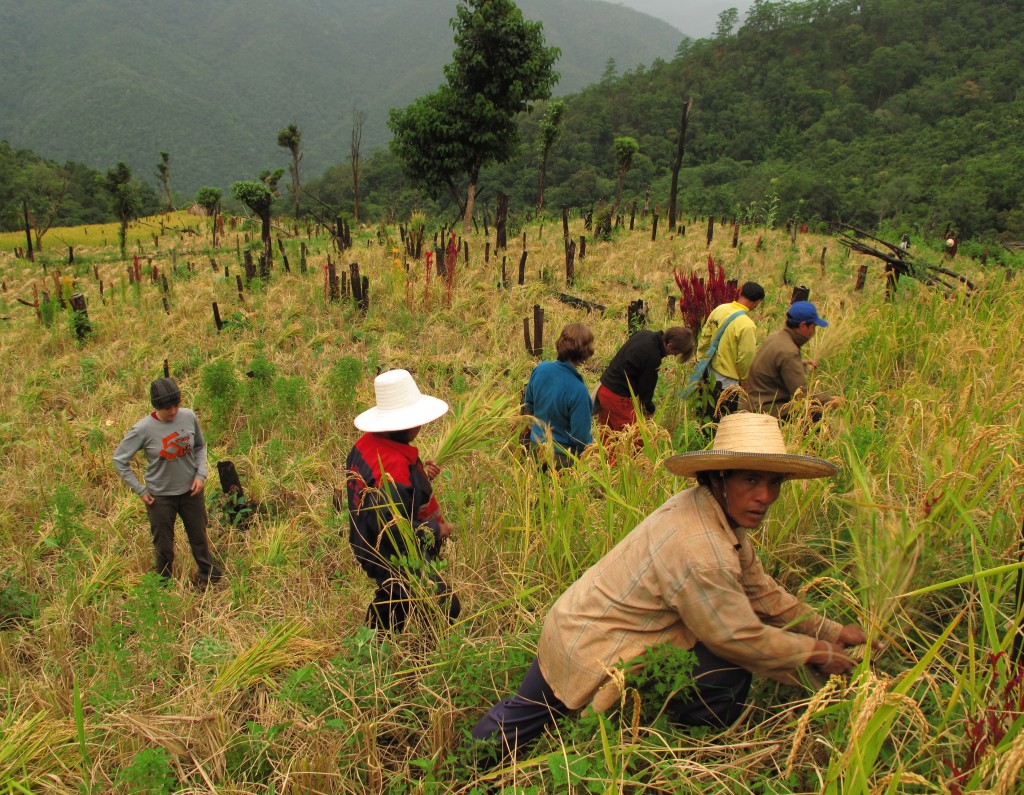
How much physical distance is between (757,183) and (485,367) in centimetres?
3833

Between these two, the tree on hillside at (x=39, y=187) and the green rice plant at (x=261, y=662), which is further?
the tree on hillside at (x=39, y=187)

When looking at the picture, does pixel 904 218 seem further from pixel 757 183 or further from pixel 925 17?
pixel 925 17

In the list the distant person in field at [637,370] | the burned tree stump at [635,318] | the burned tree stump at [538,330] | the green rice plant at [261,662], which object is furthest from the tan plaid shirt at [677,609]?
the burned tree stump at [635,318]

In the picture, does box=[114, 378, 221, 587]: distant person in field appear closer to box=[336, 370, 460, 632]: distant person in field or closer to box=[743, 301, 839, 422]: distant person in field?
box=[336, 370, 460, 632]: distant person in field

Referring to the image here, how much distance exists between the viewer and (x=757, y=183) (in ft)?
128

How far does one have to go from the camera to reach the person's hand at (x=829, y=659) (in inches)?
70.4

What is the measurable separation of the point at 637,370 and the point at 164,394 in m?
3.07

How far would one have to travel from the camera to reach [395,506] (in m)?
2.61

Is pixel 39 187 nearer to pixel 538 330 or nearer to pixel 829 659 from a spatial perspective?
pixel 538 330

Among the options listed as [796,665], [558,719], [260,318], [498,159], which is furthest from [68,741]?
[498,159]

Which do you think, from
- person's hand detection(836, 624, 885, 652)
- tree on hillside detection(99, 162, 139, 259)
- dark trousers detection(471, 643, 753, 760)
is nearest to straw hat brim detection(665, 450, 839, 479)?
person's hand detection(836, 624, 885, 652)

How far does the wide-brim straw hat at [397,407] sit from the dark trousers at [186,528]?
1888mm

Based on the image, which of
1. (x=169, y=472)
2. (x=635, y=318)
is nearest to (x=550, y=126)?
(x=635, y=318)

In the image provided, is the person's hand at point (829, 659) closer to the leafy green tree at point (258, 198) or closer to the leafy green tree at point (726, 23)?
the leafy green tree at point (258, 198)
